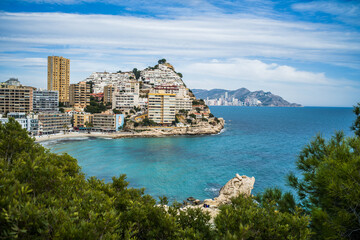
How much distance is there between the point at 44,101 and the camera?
5441 centimetres

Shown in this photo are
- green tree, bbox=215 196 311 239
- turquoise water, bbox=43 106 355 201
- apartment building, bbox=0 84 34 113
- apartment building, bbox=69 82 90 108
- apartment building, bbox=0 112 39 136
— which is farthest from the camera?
apartment building, bbox=69 82 90 108

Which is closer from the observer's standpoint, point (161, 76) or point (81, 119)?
point (81, 119)

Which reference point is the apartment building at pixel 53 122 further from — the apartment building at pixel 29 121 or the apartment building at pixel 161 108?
the apartment building at pixel 161 108

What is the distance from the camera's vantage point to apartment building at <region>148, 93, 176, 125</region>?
167 ft

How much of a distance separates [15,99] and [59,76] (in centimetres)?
1848

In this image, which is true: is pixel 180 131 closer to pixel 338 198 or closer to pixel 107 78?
pixel 338 198

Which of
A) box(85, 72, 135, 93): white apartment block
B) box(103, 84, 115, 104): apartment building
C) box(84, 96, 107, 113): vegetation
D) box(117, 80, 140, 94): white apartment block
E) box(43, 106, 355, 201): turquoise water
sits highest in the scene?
box(85, 72, 135, 93): white apartment block

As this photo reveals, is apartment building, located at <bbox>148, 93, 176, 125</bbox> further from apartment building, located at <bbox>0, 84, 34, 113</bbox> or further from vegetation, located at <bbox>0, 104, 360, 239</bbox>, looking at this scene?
vegetation, located at <bbox>0, 104, 360, 239</bbox>

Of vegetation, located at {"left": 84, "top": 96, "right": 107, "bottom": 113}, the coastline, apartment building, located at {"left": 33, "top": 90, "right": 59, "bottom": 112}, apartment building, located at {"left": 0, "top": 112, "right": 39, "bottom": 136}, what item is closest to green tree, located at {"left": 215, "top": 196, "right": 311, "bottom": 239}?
the coastline

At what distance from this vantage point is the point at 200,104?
207ft

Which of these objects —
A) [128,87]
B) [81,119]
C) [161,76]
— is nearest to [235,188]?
[81,119]

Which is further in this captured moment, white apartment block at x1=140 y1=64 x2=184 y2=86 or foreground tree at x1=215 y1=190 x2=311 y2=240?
white apartment block at x1=140 y1=64 x2=184 y2=86

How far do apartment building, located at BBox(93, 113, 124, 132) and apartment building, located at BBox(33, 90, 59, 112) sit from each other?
1296 centimetres

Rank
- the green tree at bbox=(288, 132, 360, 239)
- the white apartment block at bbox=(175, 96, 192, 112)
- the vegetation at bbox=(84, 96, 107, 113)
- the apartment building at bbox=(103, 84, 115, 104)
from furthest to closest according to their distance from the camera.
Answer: the apartment building at bbox=(103, 84, 115, 104) < the white apartment block at bbox=(175, 96, 192, 112) < the vegetation at bbox=(84, 96, 107, 113) < the green tree at bbox=(288, 132, 360, 239)
